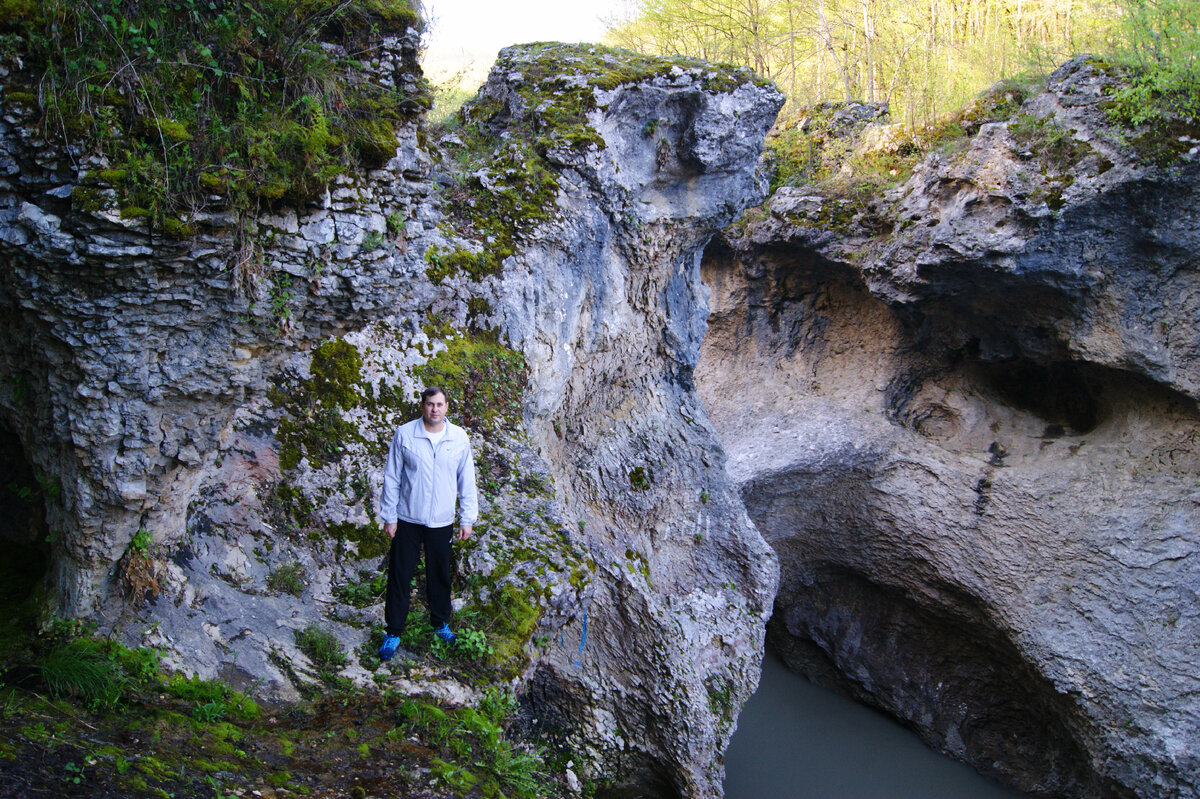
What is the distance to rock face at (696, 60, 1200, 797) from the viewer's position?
24.8ft

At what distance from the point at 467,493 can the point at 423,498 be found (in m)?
0.24

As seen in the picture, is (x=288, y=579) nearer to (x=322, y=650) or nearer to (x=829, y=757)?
(x=322, y=650)

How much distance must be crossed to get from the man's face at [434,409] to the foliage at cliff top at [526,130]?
73.5 inches

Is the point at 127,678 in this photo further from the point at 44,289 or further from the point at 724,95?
the point at 724,95

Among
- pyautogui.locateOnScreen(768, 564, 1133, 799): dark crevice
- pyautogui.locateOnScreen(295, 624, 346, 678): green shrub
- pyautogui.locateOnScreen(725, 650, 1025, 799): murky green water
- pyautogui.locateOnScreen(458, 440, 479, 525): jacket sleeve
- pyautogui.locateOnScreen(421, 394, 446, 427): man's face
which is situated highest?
pyautogui.locateOnScreen(421, 394, 446, 427): man's face

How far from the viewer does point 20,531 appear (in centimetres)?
483

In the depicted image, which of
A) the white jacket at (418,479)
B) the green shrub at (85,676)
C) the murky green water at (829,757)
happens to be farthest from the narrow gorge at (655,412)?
the white jacket at (418,479)

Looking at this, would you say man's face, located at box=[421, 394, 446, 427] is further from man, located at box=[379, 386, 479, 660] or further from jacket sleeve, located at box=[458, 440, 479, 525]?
jacket sleeve, located at box=[458, 440, 479, 525]

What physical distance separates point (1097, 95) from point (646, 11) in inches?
281

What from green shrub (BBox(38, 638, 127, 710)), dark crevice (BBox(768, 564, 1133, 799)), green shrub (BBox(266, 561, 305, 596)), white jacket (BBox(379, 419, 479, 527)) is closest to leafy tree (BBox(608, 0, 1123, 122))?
dark crevice (BBox(768, 564, 1133, 799))

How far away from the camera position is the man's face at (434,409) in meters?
3.93

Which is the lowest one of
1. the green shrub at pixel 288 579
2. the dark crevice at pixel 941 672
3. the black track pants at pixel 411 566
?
the dark crevice at pixel 941 672

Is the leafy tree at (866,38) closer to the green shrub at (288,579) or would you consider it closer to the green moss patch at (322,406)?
the green moss patch at (322,406)

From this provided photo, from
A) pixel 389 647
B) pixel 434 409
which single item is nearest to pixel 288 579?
pixel 389 647
